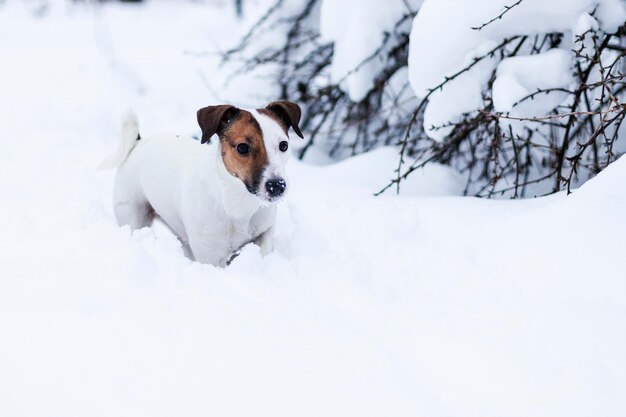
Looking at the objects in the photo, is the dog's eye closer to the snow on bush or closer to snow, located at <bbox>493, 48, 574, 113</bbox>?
the snow on bush

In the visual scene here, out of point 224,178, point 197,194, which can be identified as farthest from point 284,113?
point 197,194

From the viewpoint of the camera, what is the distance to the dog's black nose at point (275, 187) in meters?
2.58

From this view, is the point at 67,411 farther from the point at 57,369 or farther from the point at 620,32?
the point at 620,32

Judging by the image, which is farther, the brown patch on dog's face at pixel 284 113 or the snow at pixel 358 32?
the snow at pixel 358 32

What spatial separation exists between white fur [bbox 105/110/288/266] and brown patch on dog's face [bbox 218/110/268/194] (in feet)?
0.10

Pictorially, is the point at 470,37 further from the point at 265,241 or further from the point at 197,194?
the point at 197,194

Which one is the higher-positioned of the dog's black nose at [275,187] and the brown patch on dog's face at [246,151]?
the brown patch on dog's face at [246,151]

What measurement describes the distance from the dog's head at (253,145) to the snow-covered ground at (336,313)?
373 mm

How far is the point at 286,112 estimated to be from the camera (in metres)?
2.95

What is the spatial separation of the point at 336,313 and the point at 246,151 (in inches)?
35.9

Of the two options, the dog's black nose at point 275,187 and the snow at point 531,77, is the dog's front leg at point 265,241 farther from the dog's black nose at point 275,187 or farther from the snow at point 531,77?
the snow at point 531,77

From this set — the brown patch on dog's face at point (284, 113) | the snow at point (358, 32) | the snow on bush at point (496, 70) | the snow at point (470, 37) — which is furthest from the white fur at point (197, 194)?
the snow at point (358, 32)

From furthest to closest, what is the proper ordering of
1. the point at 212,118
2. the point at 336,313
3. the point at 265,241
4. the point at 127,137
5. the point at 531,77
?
the point at 127,137, the point at 531,77, the point at 265,241, the point at 212,118, the point at 336,313

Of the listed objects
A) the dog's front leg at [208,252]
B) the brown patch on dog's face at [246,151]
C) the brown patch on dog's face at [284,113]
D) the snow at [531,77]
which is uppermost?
the snow at [531,77]
